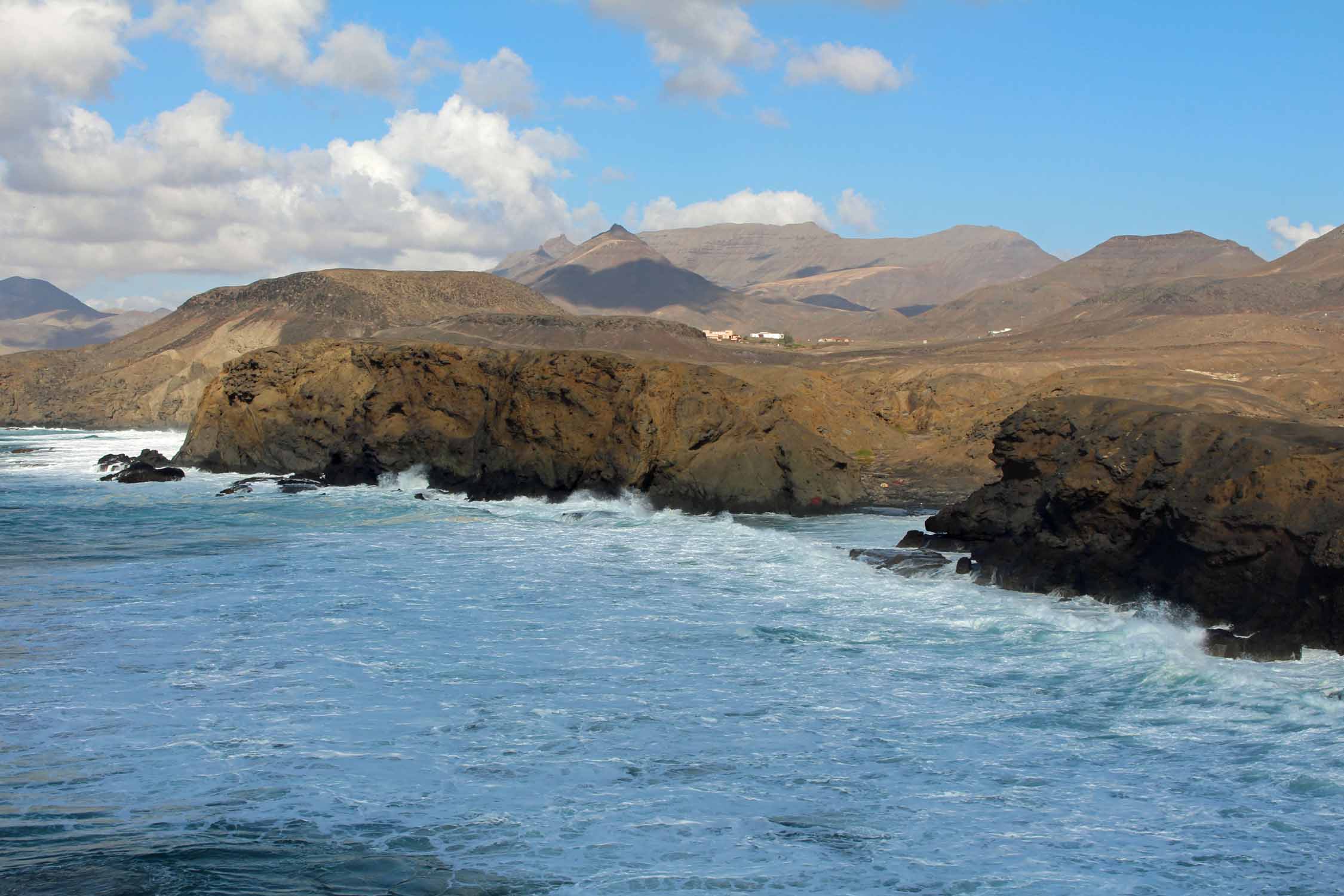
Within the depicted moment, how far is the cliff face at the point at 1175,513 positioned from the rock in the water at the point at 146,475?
3076cm

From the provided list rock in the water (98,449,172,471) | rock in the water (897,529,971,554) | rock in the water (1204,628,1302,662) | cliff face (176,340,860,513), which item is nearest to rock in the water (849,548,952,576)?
rock in the water (897,529,971,554)

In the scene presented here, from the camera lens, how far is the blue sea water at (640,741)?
852cm

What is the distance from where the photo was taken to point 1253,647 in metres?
14.0

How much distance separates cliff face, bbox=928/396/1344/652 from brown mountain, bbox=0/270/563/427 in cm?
7912

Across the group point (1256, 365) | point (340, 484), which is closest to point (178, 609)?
point (340, 484)

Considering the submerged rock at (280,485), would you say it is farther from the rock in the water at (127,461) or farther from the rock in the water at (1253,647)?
the rock in the water at (1253,647)

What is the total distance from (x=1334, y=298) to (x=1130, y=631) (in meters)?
146

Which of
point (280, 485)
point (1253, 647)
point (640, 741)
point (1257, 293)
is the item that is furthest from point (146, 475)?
point (1257, 293)

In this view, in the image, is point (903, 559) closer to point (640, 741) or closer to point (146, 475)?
point (640, 741)

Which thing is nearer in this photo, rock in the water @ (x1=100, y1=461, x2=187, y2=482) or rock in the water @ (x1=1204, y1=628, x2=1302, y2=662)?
rock in the water @ (x1=1204, y1=628, x2=1302, y2=662)

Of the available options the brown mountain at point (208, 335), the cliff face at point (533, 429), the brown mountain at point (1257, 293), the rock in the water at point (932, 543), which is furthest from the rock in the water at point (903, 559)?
the brown mountain at point (1257, 293)

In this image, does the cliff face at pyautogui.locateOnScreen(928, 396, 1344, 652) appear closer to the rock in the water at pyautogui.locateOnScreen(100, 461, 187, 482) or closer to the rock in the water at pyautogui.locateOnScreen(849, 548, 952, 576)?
the rock in the water at pyautogui.locateOnScreen(849, 548, 952, 576)

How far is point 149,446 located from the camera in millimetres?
66438

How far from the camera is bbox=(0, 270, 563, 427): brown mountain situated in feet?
318
